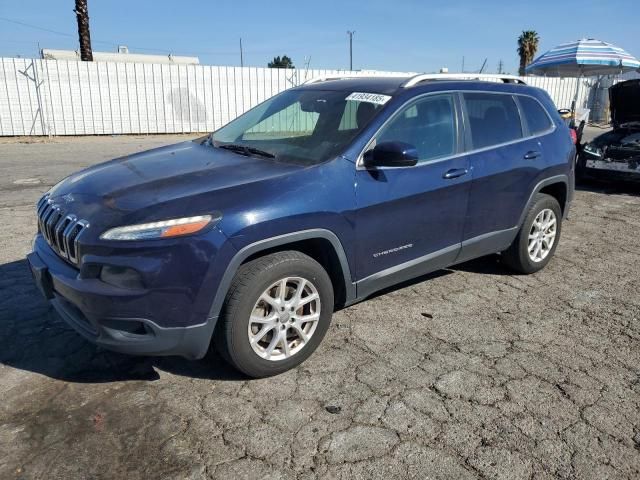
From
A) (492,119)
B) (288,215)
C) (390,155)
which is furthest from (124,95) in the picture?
(288,215)

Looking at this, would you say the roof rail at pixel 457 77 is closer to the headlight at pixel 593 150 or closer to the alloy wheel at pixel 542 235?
the alloy wheel at pixel 542 235

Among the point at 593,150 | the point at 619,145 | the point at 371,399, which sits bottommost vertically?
the point at 371,399

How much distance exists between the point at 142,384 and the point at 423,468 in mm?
1679

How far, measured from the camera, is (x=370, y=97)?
12.2 feet

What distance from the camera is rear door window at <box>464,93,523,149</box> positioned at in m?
4.13

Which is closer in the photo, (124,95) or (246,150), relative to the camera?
(246,150)

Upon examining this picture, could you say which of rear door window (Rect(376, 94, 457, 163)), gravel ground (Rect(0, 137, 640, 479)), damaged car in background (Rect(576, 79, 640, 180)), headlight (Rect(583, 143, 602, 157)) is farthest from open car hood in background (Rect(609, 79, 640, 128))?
rear door window (Rect(376, 94, 457, 163))

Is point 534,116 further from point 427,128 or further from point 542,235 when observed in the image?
point 427,128

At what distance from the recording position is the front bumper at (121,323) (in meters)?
2.65

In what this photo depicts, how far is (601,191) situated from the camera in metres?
9.11

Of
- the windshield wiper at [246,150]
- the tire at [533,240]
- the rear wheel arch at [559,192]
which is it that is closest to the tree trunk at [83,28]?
the windshield wiper at [246,150]

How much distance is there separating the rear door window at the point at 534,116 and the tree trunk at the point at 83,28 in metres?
18.9

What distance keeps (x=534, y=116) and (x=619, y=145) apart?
16.5 ft

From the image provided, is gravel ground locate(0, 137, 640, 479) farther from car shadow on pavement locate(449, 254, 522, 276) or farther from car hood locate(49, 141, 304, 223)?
car hood locate(49, 141, 304, 223)
